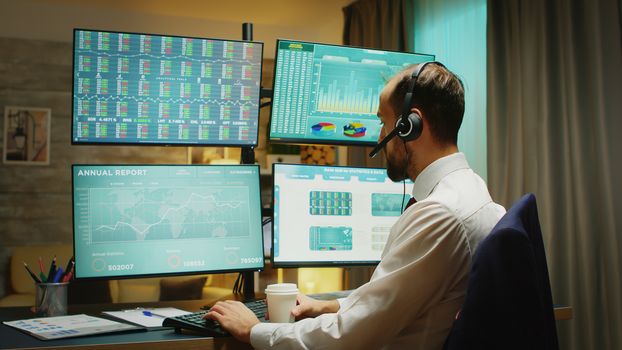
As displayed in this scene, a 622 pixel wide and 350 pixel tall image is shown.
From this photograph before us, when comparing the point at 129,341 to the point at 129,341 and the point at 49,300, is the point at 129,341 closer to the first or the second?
the point at 129,341

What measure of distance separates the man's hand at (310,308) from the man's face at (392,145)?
0.37 m

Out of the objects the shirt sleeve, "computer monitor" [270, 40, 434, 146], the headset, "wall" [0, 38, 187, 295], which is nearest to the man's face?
the headset

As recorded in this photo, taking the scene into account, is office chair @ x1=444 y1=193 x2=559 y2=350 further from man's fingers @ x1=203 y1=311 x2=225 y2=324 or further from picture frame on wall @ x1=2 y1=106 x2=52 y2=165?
picture frame on wall @ x1=2 y1=106 x2=52 y2=165

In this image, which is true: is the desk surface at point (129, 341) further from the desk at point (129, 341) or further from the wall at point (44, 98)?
the wall at point (44, 98)

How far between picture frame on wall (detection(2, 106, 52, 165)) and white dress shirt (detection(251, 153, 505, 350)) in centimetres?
467

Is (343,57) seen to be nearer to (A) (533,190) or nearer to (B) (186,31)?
(A) (533,190)

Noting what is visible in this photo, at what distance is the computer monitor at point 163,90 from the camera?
2.00m

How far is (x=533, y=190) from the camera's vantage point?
9.99 feet

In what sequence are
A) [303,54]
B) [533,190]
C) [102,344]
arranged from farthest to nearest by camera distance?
[533,190], [303,54], [102,344]

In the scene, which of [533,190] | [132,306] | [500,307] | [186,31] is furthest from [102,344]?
[186,31]

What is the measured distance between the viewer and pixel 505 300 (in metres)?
1.03

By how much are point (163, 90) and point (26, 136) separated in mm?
3811

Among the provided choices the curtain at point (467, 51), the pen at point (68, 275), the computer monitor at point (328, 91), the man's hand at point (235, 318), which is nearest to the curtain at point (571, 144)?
the curtain at point (467, 51)

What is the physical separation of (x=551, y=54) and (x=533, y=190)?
0.66m
